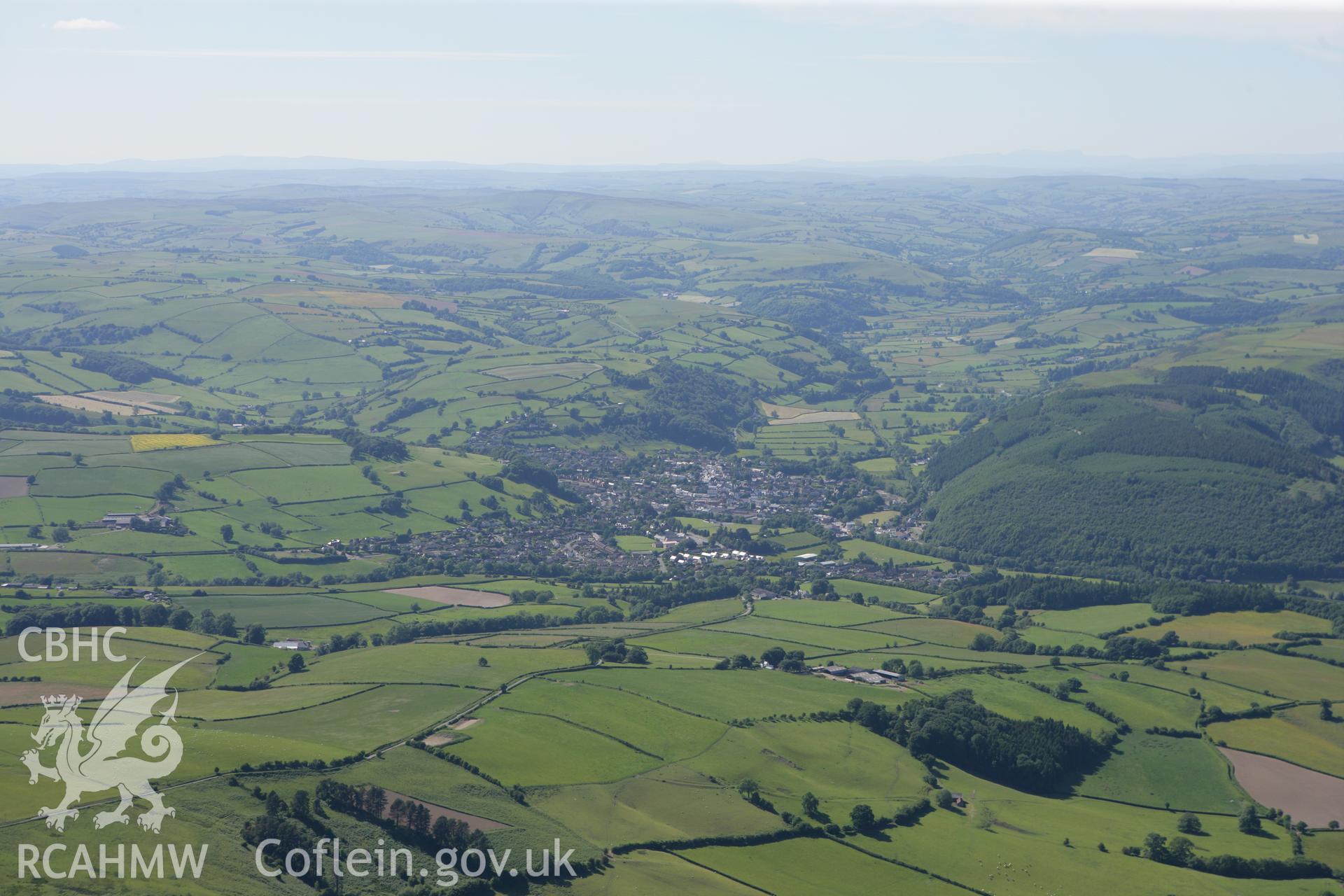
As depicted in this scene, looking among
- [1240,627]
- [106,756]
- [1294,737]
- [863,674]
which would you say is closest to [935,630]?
[863,674]

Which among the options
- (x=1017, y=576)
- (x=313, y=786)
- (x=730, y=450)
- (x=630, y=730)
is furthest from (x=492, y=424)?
(x=313, y=786)

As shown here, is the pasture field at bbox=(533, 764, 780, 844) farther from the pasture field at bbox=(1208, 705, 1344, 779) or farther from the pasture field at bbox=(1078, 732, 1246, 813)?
the pasture field at bbox=(1208, 705, 1344, 779)

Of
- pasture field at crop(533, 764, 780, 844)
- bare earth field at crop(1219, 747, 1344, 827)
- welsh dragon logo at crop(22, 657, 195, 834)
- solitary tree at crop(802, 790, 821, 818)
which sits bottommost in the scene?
bare earth field at crop(1219, 747, 1344, 827)

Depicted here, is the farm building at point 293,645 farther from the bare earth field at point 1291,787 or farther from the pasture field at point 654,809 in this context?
the bare earth field at point 1291,787

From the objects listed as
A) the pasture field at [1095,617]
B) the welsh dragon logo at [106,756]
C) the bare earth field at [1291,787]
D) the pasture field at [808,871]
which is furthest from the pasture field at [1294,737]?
the welsh dragon logo at [106,756]

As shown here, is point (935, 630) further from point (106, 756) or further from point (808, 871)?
point (106, 756)

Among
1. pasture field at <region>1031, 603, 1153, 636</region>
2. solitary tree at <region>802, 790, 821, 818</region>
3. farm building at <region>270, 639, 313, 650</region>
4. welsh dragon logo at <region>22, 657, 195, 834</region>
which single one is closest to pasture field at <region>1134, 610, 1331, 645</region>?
pasture field at <region>1031, 603, 1153, 636</region>
